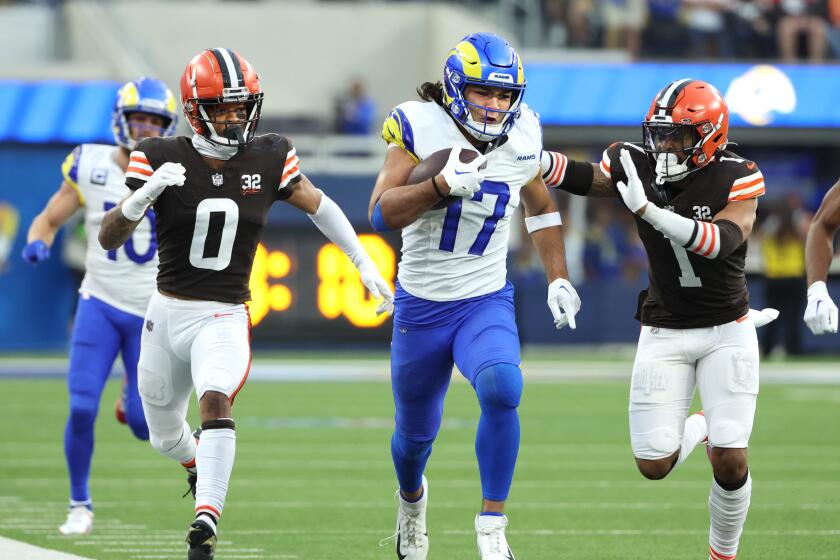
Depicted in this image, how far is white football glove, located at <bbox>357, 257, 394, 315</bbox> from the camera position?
6.26 meters

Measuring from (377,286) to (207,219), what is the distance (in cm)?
74

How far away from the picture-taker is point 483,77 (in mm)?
6035

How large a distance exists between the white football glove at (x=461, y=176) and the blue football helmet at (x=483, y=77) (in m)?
0.32

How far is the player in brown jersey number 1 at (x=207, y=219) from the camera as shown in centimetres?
596

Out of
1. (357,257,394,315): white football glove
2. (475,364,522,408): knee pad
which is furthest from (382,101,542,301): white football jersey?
(475,364,522,408): knee pad

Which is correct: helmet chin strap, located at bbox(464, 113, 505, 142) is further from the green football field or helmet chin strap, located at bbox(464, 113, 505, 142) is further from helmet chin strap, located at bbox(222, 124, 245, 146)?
the green football field

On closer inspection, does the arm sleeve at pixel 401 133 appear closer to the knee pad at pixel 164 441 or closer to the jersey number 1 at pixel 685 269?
the jersey number 1 at pixel 685 269

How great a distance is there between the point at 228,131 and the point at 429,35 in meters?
16.3

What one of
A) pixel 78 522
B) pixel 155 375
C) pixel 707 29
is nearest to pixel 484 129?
pixel 155 375

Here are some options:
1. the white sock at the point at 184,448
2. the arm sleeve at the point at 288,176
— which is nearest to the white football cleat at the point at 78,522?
the white sock at the point at 184,448

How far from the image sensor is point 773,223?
66.5 feet

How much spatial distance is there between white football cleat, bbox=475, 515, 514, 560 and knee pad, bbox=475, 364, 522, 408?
A: 41 cm

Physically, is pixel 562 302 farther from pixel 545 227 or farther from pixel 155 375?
pixel 155 375

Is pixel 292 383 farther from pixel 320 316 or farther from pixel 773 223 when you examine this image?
pixel 773 223
